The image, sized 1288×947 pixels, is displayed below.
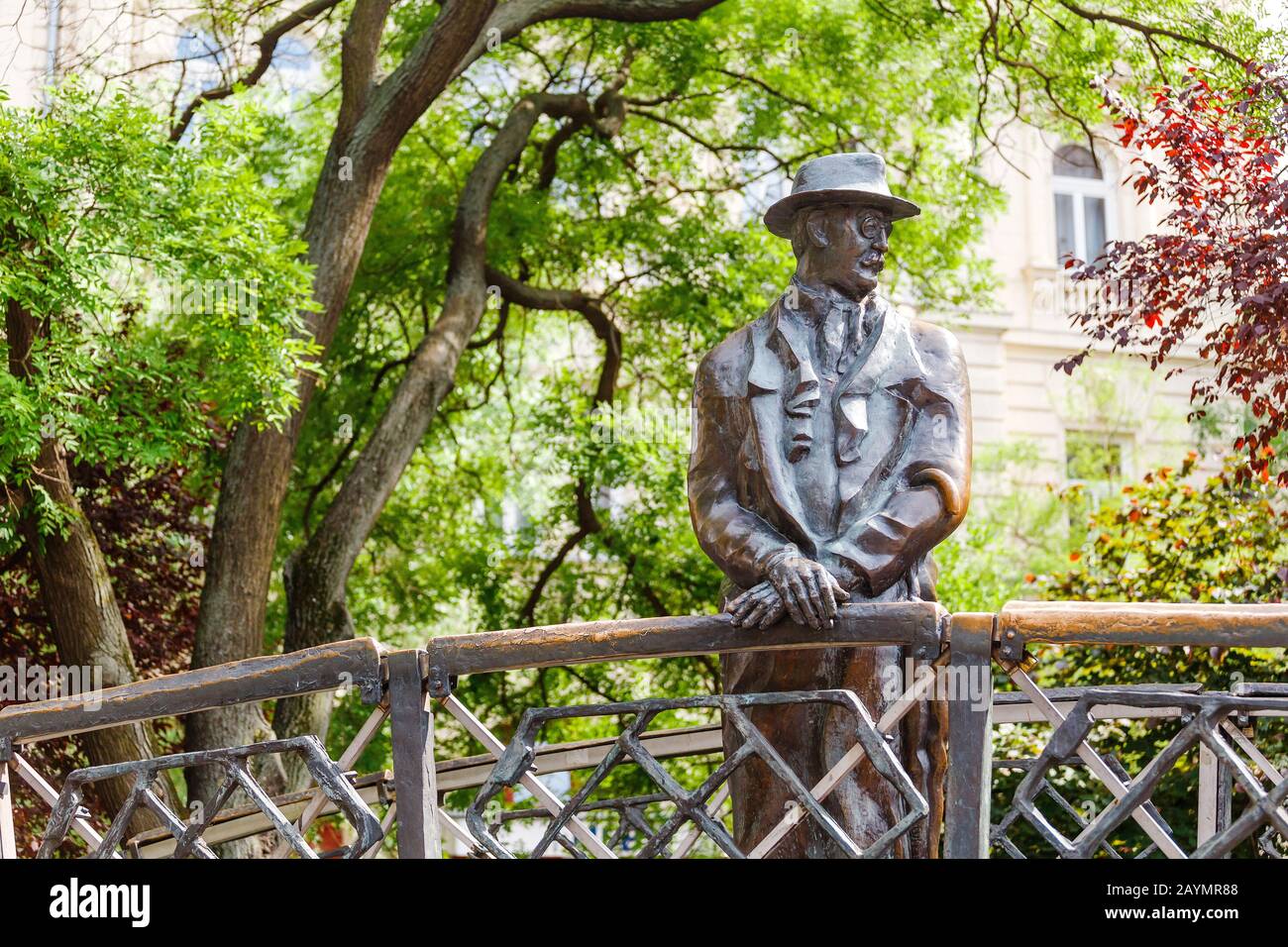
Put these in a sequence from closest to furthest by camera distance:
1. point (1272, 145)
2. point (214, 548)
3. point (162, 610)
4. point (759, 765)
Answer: point (759, 765), point (1272, 145), point (214, 548), point (162, 610)

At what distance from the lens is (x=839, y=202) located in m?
5.81

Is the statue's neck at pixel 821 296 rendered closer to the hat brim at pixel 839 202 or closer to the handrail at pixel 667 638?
the hat brim at pixel 839 202

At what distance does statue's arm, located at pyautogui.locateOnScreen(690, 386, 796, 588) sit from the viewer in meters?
5.39

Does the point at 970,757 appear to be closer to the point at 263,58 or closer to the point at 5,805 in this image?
the point at 5,805

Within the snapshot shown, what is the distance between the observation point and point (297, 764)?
1114 cm

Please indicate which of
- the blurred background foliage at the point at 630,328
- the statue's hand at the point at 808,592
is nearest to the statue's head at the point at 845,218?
the statue's hand at the point at 808,592

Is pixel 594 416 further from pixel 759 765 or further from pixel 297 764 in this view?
pixel 759 765

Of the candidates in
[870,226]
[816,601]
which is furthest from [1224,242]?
[816,601]

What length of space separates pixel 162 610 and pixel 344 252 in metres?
2.85

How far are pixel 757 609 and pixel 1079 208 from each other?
19.4 m

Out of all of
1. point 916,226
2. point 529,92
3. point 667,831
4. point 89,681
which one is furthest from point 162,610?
point 667,831

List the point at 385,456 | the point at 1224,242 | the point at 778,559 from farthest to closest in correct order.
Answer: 1. the point at 385,456
2. the point at 1224,242
3. the point at 778,559

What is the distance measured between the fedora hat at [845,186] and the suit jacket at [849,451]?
0.30 meters

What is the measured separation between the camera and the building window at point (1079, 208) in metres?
23.2
